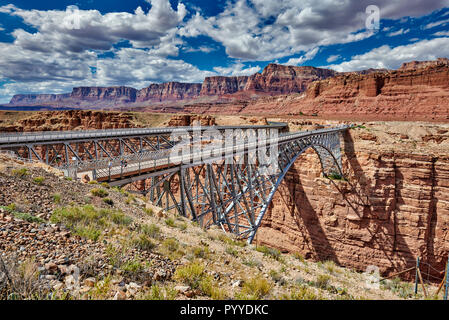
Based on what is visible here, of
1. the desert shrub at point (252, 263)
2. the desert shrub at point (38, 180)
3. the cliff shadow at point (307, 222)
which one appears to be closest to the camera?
the desert shrub at point (252, 263)

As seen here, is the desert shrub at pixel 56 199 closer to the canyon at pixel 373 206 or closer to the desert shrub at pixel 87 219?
the desert shrub at pixel 87 219

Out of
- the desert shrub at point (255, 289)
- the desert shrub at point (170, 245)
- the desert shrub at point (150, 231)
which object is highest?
the desert shrub at point (150, 231)

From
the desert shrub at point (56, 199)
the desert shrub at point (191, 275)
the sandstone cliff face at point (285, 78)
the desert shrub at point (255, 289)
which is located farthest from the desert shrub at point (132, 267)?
the sandstone cliff face at point (285, 78)

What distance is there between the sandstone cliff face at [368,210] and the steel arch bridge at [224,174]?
102 inches

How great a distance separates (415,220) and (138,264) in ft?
102

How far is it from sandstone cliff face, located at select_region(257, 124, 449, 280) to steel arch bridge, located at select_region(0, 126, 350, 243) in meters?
2.59

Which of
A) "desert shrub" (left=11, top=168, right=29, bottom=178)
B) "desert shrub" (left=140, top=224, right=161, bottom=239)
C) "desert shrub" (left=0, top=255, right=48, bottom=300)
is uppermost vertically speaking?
"desert shrub" (left=11, top=168, right=29, bottom=178)

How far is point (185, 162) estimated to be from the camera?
39.9 ft

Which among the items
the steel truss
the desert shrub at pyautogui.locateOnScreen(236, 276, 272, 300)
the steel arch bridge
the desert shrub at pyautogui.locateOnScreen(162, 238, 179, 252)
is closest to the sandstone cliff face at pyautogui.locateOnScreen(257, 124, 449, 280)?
the steel arch bridge

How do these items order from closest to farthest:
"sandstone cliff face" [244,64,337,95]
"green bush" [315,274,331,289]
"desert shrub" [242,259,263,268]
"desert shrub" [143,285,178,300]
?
"desert shrub" [143,285,178,300] < "green bush" [315,274,331,289] < "desert shrub" [242,259,263,268] < "sandstone cliff face" [244,64,337,95]

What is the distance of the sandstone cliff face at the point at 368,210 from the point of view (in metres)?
25.1

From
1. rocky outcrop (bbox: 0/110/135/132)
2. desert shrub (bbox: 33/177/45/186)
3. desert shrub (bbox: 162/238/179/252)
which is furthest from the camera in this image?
rocky outcrop (bbox: 0/110/135/132)

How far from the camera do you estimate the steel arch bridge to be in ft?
37.1

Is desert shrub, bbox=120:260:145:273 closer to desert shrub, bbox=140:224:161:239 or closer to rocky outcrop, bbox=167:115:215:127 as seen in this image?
desert shrub, bbox=140:224:161:239
